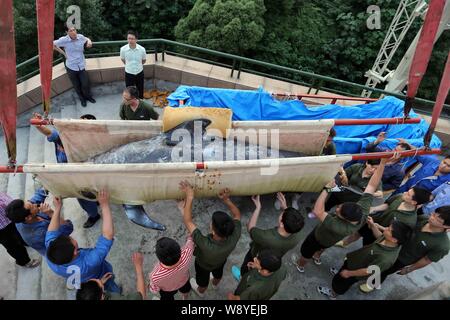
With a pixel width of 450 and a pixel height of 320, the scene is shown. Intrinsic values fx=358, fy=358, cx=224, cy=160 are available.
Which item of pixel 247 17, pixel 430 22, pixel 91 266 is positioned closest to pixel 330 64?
pixel 247 17

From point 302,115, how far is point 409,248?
2.46 m

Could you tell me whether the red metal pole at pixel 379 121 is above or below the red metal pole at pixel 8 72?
below

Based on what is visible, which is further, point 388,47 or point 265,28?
point 265,28

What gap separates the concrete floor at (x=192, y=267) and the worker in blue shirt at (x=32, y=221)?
754 mm

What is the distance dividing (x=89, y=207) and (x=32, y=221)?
0.93 meters

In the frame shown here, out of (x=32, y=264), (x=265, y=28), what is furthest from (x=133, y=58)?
(x=265, y=28)

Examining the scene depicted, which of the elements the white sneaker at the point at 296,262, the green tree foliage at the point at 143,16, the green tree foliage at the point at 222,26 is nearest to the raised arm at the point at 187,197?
the white sneaker at the point at 296,262

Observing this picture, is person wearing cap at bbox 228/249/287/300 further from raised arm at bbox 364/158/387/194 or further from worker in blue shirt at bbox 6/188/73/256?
worker in blue shirt at bbox 6/188/73/256

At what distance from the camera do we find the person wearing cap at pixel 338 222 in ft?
10.8

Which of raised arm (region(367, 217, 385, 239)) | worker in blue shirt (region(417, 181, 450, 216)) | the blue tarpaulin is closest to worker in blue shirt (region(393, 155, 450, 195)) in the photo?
worker in blue shirt (region(417, 181, 450, 216))

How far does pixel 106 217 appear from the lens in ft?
10.9

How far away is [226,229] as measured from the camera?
302cm

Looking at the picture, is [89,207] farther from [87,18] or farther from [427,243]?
[87,18]

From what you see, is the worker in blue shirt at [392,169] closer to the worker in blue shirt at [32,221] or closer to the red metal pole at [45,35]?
the worker in blue shirt at [32,221]
